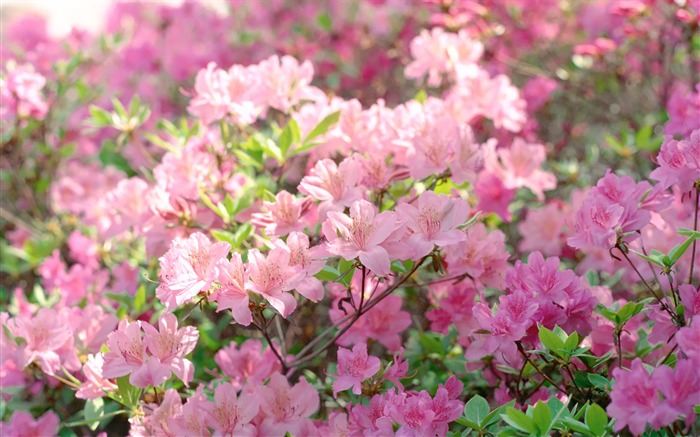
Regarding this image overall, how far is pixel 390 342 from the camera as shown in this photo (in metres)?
1.51

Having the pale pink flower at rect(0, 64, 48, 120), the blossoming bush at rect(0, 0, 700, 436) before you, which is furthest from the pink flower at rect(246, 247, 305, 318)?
the pale pink flower at rect(0, 64, 48, 120)

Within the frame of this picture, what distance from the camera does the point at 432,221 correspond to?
4.04ft

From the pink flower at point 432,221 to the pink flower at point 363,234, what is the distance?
4 cm

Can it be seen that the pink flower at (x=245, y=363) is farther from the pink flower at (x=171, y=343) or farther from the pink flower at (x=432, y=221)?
the pink flower at (x=432, y=221)

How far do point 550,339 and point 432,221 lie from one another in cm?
26

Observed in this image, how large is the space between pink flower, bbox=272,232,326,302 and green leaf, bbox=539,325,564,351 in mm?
350

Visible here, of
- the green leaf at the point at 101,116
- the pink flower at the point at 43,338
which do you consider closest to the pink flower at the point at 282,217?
the pink flower at the point at 43,338

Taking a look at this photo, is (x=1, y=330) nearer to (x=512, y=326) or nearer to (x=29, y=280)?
(x=512, y=326)

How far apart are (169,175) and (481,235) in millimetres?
644

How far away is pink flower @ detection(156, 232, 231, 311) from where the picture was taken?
120cm

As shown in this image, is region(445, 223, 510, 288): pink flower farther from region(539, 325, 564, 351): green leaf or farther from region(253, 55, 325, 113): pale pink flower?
region(253, 55, 325, 113): pale pink flower

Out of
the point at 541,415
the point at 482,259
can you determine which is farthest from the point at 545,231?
the point at 541,415

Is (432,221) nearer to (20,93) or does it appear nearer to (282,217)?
(282,217)

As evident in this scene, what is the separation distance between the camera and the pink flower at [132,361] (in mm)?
1224
